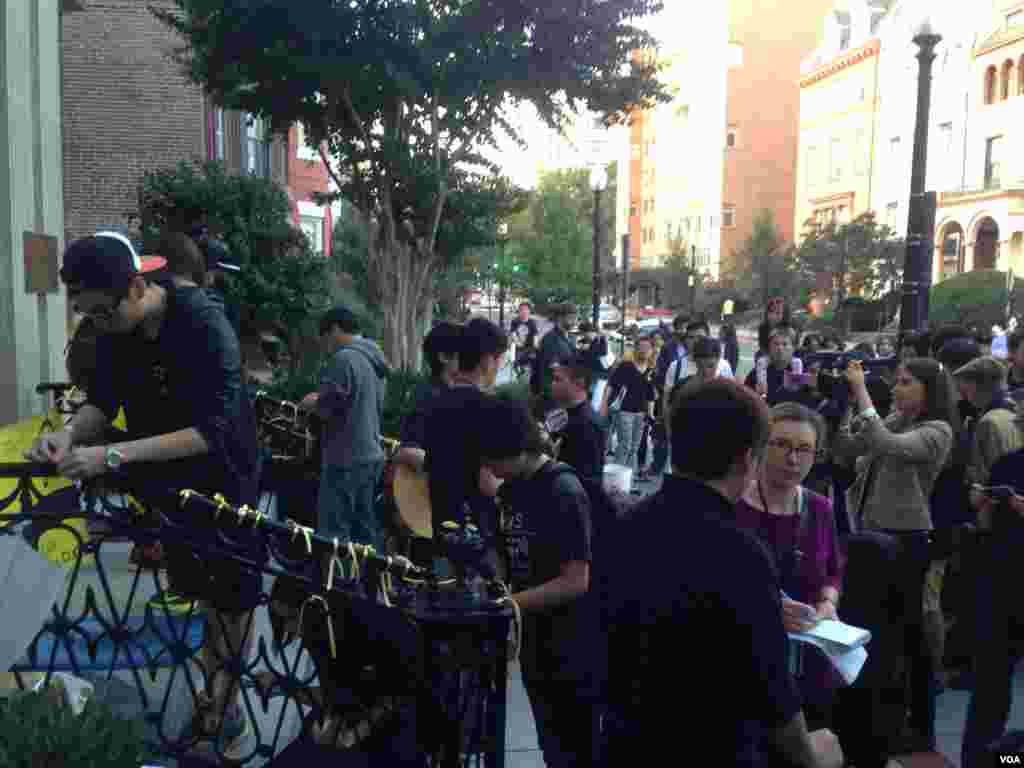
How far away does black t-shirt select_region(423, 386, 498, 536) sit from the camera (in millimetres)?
4812

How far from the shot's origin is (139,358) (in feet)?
12.6

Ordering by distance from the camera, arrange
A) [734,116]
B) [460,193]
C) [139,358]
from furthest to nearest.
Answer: [734,116], [460,193], [139,358]

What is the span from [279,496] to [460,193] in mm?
6586

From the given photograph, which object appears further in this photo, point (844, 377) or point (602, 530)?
point (844, 377)

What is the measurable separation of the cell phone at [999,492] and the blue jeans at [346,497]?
4.28 m

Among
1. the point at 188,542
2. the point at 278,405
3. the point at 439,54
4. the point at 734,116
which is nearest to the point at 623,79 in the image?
the point at 439,54

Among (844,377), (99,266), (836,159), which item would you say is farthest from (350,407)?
(836,159)

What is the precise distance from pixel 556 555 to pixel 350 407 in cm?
400

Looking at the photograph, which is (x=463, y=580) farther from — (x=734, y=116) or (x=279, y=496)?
(x=734, y=116)

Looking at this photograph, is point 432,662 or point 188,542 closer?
point 432,662

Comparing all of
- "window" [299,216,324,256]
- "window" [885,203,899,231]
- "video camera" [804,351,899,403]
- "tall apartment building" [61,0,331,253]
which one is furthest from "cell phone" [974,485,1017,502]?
"window" [885,203,899,231]

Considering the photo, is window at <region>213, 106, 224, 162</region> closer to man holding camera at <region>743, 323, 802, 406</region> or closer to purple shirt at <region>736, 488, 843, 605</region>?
man holding camera at <region>743, 323, 802, 406</region>

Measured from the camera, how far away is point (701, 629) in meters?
2.33

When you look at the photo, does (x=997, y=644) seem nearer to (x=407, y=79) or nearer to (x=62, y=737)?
(x=62, y=737)
